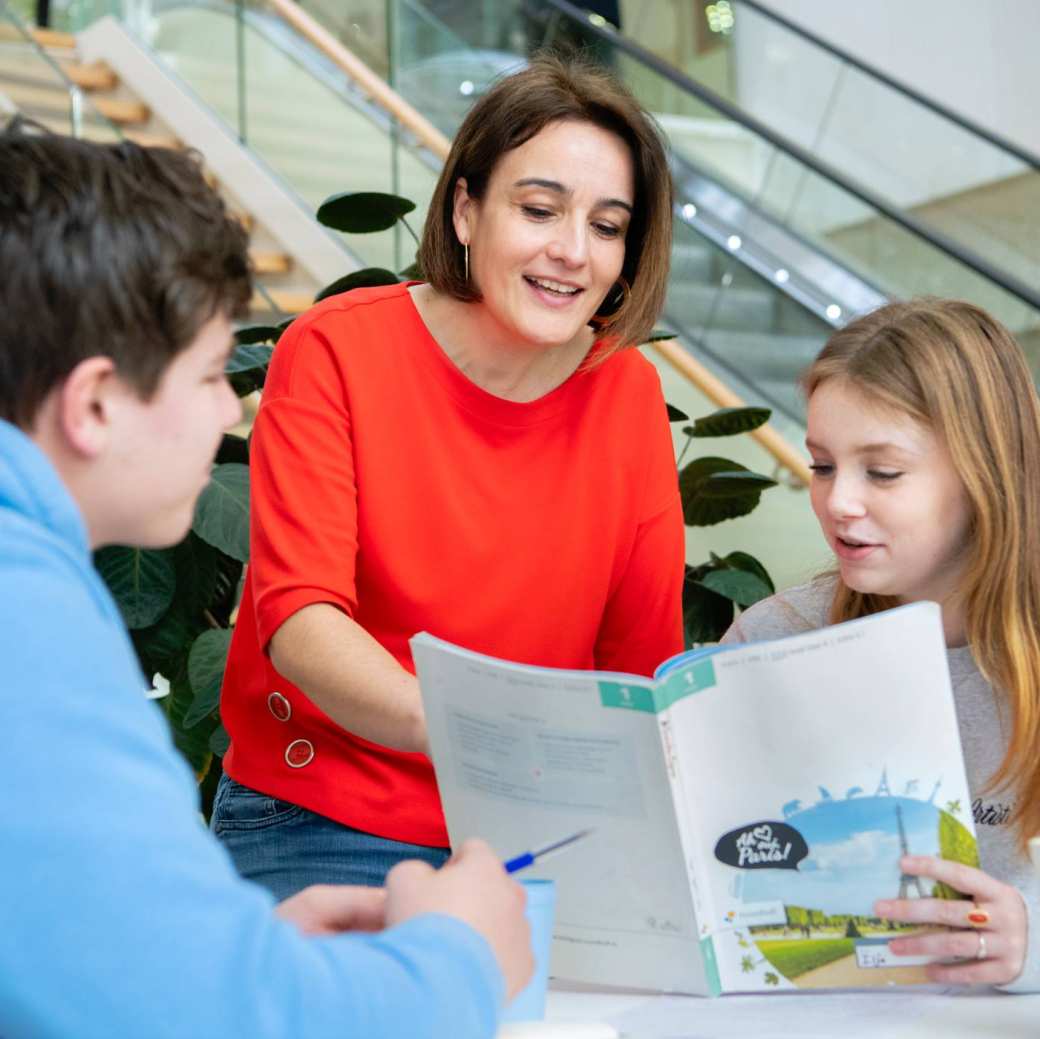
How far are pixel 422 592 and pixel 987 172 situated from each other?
6.58 m

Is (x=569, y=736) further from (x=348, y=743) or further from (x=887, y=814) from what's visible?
(x=348, y=743)

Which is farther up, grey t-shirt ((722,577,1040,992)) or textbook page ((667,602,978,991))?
textbook page ((667,602,978,991))

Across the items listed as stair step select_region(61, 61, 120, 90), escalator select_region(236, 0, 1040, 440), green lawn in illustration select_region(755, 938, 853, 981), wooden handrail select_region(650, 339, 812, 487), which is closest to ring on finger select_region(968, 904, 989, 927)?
green lawn in illustration select_region(755, 938, 853, 981)

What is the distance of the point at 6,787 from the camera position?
744 millimetres

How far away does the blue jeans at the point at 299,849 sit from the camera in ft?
5.73

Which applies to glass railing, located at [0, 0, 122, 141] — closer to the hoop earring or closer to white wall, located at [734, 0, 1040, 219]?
white wall, located at [734, 0, 1040, 219]

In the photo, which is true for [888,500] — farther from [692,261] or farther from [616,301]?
[692,261]

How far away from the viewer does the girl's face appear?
1698 millimetres

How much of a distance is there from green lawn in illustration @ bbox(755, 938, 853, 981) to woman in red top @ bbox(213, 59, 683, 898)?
595mm

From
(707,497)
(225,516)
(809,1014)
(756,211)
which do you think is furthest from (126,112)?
(809,1014)

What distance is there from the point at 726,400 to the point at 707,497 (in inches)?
53.7

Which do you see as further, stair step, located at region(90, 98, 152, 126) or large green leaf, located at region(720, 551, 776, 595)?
stair step, located at region(90, 98, 152, 126)

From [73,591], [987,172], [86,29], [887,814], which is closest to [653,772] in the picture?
[887,814]

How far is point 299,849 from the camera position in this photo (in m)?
1.76
